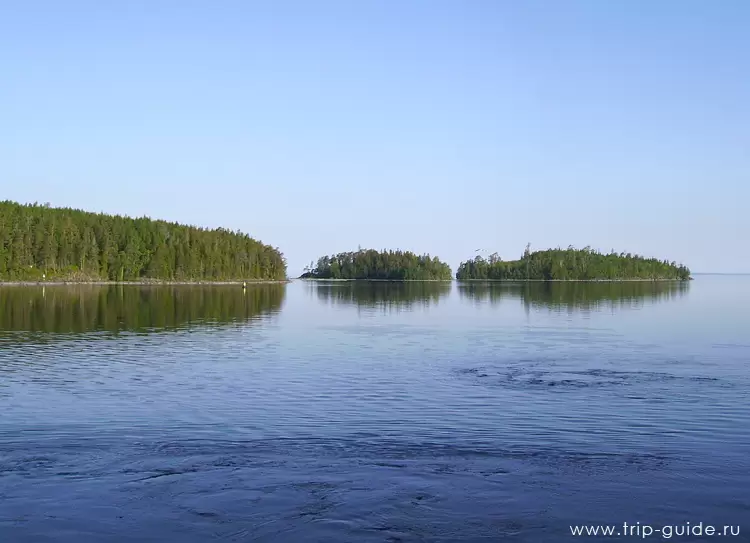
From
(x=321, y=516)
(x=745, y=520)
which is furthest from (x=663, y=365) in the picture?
(x=321, y=516)

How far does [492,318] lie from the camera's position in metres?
85.3

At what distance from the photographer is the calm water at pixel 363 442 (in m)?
17.1

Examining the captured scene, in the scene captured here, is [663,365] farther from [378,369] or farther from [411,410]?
[411,410]

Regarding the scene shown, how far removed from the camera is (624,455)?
2227 cm

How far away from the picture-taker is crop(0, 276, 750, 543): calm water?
56.1ft

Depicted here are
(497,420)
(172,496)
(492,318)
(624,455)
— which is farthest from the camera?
(492,318)

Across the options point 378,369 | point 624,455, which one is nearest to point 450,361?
point 378,369

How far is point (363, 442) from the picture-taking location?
23688 millimetres

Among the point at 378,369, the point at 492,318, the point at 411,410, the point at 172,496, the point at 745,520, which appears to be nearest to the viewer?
the point at 745,520

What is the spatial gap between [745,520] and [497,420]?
425 inches

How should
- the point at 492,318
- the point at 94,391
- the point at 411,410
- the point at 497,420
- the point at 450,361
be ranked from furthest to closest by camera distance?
the point at 492,318 → the point at 450,361 → the point at 94,391 → the point at 411,410 → the point at 497,420

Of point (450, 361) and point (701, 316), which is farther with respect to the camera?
point (701, 316)

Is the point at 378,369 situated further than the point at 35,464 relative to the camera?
Yes

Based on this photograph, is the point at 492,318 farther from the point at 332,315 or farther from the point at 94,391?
the point at 94,391
